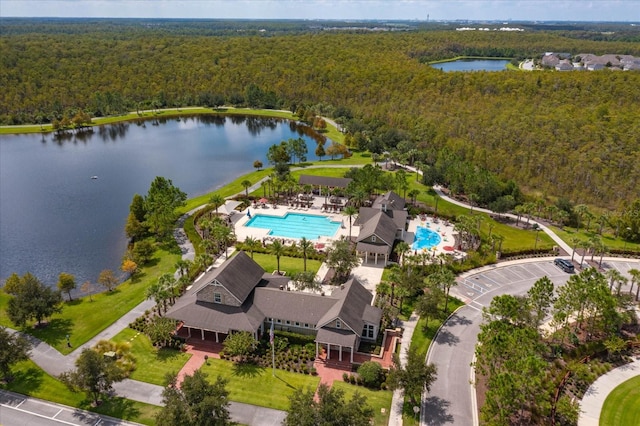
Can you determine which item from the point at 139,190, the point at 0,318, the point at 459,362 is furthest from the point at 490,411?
the point at 139,190

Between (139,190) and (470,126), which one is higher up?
(470,126)

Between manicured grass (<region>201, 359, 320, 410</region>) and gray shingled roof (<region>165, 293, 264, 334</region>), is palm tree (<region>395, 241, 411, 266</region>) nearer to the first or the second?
gray shingled roof (<region>165, 293, 264, 334</region>)

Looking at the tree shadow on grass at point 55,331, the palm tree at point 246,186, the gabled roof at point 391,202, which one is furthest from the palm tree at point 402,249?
the tree shadow on grass at point 55,331

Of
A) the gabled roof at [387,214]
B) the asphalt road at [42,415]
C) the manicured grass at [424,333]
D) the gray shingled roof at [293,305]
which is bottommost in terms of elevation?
the asphalt road at [42,415]

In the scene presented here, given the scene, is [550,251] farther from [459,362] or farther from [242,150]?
[242,150]

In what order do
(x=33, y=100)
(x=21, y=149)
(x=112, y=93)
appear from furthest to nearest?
(x=112, y=93)
(x=33, y=100)
(x=21, y=149)

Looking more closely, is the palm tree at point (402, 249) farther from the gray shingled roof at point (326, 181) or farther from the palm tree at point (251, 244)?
the gray shingled roof at point (326, 181)

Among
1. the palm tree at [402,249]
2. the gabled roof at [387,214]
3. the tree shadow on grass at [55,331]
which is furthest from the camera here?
the gabled roof at [387,214]
